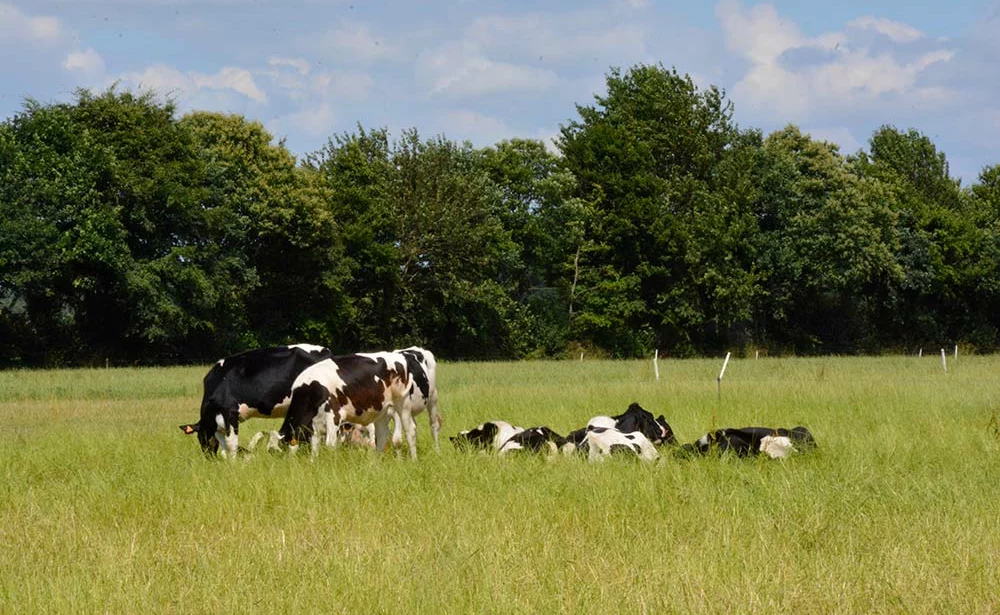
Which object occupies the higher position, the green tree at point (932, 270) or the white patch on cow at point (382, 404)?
the green tree at point (932, 270)

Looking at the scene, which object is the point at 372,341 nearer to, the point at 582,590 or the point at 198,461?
the point at 198,461

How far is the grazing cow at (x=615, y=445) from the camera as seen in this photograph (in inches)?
490

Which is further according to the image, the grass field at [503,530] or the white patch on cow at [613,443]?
the white patch on cow at [613,443]

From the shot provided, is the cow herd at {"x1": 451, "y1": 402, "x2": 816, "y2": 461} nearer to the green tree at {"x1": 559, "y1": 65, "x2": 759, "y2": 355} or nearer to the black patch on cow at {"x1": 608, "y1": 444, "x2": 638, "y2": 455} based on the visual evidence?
the black patch on cow at {"x1": 608, "y1": 444, "x2": 638, "y2": 455}

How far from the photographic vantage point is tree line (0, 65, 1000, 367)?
46.2 metres

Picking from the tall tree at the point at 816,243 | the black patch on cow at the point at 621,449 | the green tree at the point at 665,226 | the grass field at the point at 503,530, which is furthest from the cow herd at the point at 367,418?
the tall tree at the point at 816,243

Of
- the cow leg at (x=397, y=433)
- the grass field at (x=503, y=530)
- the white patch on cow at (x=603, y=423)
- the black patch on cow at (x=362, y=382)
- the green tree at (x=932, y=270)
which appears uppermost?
the green tree at (x=932, y=270)

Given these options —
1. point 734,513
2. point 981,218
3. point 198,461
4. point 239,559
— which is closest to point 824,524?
point 734,513

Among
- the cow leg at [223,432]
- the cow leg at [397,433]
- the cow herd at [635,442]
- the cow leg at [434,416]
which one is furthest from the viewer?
the cow leg at [434,416]

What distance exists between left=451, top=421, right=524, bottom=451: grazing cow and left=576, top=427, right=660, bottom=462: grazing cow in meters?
1.27

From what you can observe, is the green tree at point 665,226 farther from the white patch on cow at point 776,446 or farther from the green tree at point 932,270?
the white patch on cow at point 776,446

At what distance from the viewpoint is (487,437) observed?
14273mm

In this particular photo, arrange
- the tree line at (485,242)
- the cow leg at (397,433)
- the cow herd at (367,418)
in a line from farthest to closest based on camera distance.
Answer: the tree line at (485,242) → the cow leg at (397,433) → the cow herd at (367,418)

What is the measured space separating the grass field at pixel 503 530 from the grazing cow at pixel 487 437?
Result: 52 centimetres
